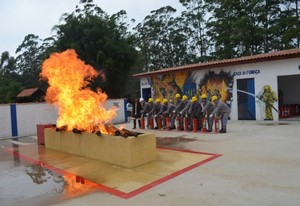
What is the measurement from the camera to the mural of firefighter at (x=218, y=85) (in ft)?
61.8

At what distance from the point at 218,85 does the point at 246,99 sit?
1990 mm

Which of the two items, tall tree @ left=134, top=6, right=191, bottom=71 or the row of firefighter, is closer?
the row of firefighter

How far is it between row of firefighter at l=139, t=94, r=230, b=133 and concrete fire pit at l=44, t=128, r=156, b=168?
226 inches

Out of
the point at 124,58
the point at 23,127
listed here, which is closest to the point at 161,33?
the point at 124,58

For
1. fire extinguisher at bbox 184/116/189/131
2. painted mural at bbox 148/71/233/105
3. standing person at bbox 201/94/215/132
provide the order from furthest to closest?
painted mural at bbox 148/71/233/105, fire extinguisher at bbox 184/116/189/131, standing person at bbox 201/94/215/132

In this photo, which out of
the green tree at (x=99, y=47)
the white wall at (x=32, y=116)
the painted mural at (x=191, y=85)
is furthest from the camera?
the green tree at (x=99, y=47)

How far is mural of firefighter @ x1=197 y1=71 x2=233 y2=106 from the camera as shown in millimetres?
18844

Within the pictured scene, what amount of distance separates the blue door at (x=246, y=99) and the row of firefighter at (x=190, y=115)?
406 centimetres

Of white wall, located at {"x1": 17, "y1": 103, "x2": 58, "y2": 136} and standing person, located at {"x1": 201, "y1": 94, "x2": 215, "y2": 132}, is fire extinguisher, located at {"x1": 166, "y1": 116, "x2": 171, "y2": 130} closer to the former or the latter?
standing person, located at {"x1": 201, "y1": 94, "x2": 215, "y2": 132}

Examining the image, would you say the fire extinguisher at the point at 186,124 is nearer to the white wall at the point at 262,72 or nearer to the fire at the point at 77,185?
the white wall at the point at 262,72

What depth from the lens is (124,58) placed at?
30406 mm

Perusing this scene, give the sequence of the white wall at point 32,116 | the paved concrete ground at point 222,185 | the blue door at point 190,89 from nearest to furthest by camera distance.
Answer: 1. the paved concrete ground at point 222,185
2. the white wall at point 32,116
3. the blue door at point 190,89

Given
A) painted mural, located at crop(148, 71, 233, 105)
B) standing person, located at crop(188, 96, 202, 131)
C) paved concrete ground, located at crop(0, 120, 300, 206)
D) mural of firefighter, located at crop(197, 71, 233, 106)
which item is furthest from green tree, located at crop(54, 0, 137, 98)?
paved concrete ground, located at crop(0, 120, 300, 206)

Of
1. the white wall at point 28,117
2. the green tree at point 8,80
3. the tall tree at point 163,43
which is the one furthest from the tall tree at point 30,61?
the white wall at point 28,117
